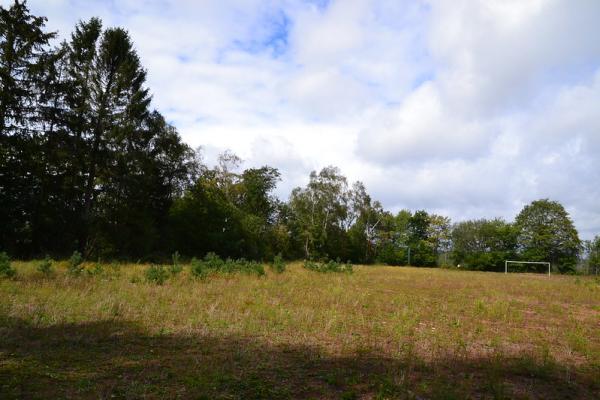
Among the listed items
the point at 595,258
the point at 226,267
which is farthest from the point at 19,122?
the point at 595,258

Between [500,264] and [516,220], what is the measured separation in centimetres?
1250

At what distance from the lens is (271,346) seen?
716 cm

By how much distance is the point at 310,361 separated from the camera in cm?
639

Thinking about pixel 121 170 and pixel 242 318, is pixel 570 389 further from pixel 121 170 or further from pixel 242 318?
pixel 121 170

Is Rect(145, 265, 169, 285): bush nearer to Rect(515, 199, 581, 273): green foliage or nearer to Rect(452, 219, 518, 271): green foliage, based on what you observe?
Rect(452, 219, 518, 271): green foliage

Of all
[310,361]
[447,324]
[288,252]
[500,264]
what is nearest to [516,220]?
[500,264]

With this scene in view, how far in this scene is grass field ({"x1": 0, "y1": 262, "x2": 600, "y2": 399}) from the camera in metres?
5.18

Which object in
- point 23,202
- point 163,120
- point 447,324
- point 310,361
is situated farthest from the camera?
point 163,120

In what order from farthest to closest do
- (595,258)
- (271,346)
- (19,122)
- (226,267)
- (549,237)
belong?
1. (549,237)
2. (595,258)
3. (19,122)
4. (226,267)
5. (271,346)

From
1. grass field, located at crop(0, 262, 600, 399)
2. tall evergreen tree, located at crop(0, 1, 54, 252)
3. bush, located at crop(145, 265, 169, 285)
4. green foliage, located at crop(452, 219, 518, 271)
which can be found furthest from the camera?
green foliage, located at crop(452, 219, 518, 271)

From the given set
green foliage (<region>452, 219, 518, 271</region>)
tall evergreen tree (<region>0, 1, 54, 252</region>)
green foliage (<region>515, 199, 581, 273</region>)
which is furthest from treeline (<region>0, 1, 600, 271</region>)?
green foliage (<region>515, 199, 581, 273</region>)

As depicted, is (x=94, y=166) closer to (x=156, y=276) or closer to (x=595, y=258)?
(x=156, y=276)

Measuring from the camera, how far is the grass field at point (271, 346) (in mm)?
5184

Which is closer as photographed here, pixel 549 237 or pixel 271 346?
pixel 271 346
